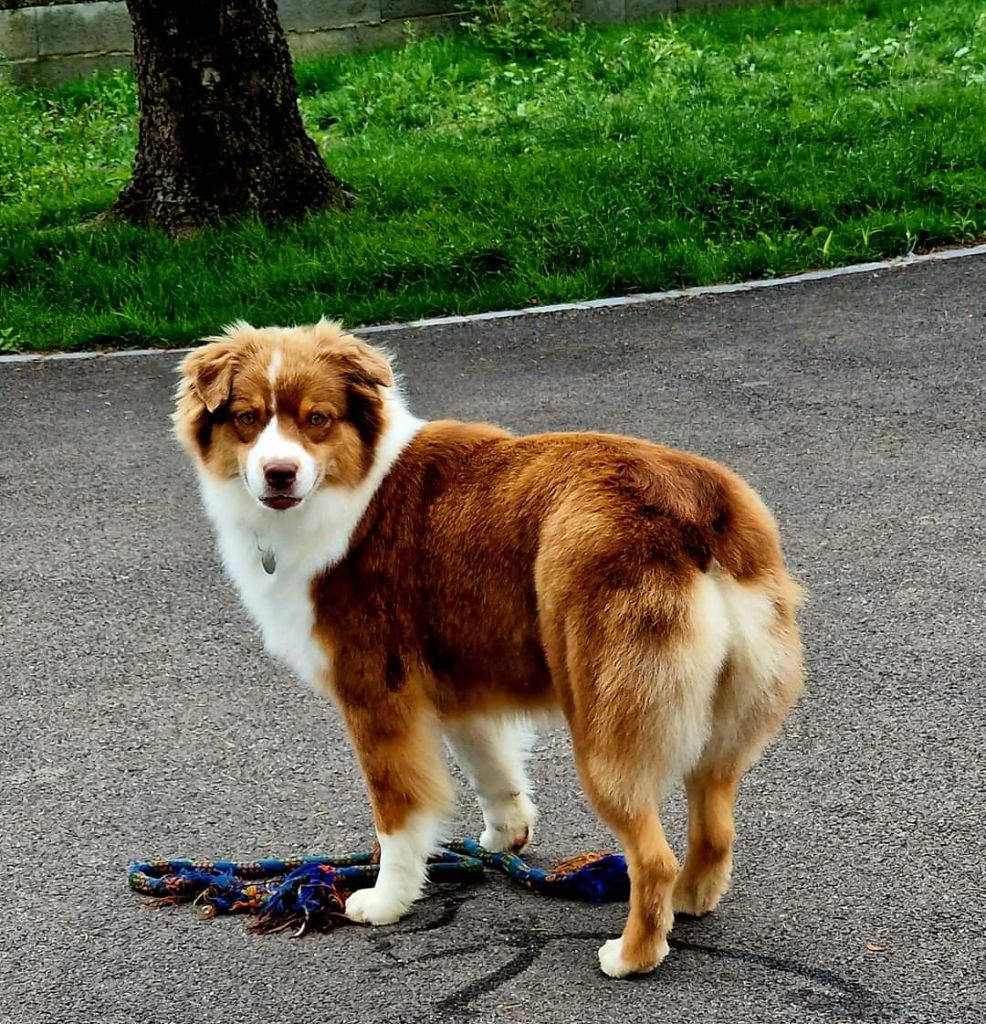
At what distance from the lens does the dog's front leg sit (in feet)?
12.9

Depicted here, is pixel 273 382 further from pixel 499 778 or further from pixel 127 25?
pixel 127 25

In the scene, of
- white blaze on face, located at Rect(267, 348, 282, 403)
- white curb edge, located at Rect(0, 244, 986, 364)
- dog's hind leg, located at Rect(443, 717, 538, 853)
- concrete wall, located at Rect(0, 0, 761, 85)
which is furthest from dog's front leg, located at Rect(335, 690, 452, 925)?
concrete wall, located at Rect(0, 0, 761, 85)

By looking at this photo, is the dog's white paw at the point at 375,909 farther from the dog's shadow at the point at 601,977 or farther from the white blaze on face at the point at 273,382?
the white blaze on face at the point at 273,382

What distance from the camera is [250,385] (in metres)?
3.83

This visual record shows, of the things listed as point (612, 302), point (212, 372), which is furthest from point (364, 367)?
point (612, 302)

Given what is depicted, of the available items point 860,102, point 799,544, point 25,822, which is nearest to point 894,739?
point 799,544

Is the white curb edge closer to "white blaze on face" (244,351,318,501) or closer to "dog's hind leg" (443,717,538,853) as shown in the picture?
"dog's hind leg" (443,717,538,853)

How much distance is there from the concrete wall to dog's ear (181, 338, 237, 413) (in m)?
12.3

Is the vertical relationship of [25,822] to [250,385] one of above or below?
below

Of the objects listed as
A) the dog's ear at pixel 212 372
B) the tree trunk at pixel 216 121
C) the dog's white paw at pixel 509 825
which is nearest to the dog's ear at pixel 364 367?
the dog's ear at pixel 212 372

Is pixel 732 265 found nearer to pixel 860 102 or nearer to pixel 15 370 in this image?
pixel 860 102

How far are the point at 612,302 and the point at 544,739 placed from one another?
5100mm

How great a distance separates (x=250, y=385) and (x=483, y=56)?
11.7 m

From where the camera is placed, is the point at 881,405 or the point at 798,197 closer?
the point at 881,405
